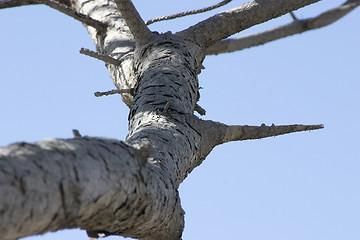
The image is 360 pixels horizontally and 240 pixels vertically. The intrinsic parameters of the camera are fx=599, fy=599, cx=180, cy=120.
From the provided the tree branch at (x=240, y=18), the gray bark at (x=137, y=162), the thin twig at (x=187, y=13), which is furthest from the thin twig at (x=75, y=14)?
the tree branch at (x=240, y=18)

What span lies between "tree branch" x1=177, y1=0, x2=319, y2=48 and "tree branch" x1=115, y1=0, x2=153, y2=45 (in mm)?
319

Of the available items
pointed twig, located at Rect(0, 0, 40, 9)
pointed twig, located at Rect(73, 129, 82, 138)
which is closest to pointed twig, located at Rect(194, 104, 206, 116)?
pointed twig, located at Rect(0, 0, 40, 9)

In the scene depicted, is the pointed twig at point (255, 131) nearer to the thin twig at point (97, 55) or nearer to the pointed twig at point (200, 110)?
the pointed twig at point (200, 110)

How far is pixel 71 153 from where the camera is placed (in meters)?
1.52

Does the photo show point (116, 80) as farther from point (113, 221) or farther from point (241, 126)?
point (113, 221)

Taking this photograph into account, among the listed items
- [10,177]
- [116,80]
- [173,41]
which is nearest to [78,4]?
[116,80]

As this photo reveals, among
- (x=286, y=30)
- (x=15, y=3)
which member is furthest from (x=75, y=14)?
(x=286, y=30)

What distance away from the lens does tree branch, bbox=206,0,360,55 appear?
103 inches

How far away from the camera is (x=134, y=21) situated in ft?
11.1

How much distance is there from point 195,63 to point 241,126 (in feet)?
1.93

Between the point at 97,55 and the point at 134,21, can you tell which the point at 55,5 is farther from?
the point at 134,21

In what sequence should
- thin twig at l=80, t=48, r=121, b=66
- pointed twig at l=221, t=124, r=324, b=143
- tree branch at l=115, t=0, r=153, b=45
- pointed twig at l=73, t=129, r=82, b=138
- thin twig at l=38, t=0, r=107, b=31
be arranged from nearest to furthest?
1. pointed twig at l=73, t=129, r=82, b=138
2. pointed twig at l=221, t=124, r=324, b=143
3. tree branch at l=115, t=0, r=153, b=45
4. thin twig at l=80, t=48, r=121, b=66
5. thin twig at l=38, t=0, r=107, b=31

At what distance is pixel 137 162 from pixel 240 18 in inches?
88.6

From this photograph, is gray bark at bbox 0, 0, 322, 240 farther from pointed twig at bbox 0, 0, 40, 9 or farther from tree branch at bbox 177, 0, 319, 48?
pointed twig at bbox 0, 0, 40, 9
